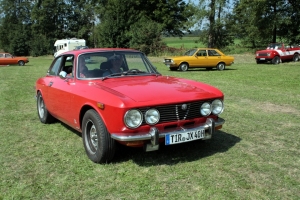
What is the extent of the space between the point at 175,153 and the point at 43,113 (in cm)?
325

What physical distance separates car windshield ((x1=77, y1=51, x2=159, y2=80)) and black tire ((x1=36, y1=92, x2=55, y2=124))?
168 cm

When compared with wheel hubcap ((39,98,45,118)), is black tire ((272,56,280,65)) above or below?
above

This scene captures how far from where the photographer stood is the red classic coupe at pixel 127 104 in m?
3.68

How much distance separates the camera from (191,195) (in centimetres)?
319

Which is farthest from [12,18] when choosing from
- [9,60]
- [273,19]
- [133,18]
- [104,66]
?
[104,66]

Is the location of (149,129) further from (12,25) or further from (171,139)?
(12,25)

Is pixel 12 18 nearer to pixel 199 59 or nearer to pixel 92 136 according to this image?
pixel 199 59

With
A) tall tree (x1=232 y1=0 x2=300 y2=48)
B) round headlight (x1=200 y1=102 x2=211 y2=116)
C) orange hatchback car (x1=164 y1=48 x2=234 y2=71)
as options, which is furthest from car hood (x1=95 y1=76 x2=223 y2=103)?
tall tree (x1=232 y1=0 x2=300 y2=48)

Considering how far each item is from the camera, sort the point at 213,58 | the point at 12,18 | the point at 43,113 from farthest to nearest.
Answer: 1. the point at 12,18
2. the point at 213,58
3. the point at 43,113

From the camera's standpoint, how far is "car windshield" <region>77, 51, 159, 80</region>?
4.80 metres

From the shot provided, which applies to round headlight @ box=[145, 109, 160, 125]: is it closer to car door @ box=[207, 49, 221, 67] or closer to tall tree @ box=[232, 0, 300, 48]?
car door @ box=[207, 49, 221, 67]

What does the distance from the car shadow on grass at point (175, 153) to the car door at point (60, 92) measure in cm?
111

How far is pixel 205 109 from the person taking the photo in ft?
13.8

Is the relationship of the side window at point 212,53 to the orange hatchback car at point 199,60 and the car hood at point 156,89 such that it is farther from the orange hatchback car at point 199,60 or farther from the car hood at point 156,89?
the car hood at point 156,89
